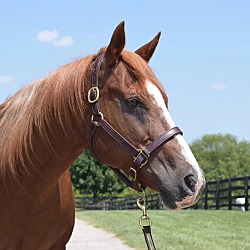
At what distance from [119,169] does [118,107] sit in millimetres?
391

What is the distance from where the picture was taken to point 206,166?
220 ft

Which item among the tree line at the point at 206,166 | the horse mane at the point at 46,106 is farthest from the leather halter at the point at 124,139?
the tree line at the point at 206,166

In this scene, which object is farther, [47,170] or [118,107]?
[47,170]

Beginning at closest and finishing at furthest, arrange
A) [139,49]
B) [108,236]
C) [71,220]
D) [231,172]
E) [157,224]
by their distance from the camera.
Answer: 1. [139,49]
2. [71,220]
3. [108,236]
4. [157,224]
5. [231,172]

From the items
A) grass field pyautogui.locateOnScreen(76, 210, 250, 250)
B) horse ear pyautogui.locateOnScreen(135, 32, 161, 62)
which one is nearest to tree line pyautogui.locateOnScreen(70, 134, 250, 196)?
grass field pyautogui.locateOnScreen(76, 210, 250, 250)

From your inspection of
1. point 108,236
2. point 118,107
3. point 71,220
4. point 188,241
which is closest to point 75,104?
point 118,107

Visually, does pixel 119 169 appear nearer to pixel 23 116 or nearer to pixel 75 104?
pixel 75 104

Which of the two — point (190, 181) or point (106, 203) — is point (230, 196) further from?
point (106, 203)

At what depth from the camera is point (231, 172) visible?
67.5 m

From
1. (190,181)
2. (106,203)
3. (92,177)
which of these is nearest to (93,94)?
(190,181)

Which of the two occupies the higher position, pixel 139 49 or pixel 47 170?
pixel 139 49

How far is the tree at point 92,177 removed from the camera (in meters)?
50.7

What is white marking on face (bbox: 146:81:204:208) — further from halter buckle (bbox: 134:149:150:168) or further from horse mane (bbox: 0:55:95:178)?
horse mane (bbox: 0:55:95:178)

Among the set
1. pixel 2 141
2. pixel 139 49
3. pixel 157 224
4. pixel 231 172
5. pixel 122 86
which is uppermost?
pixel 139 49
